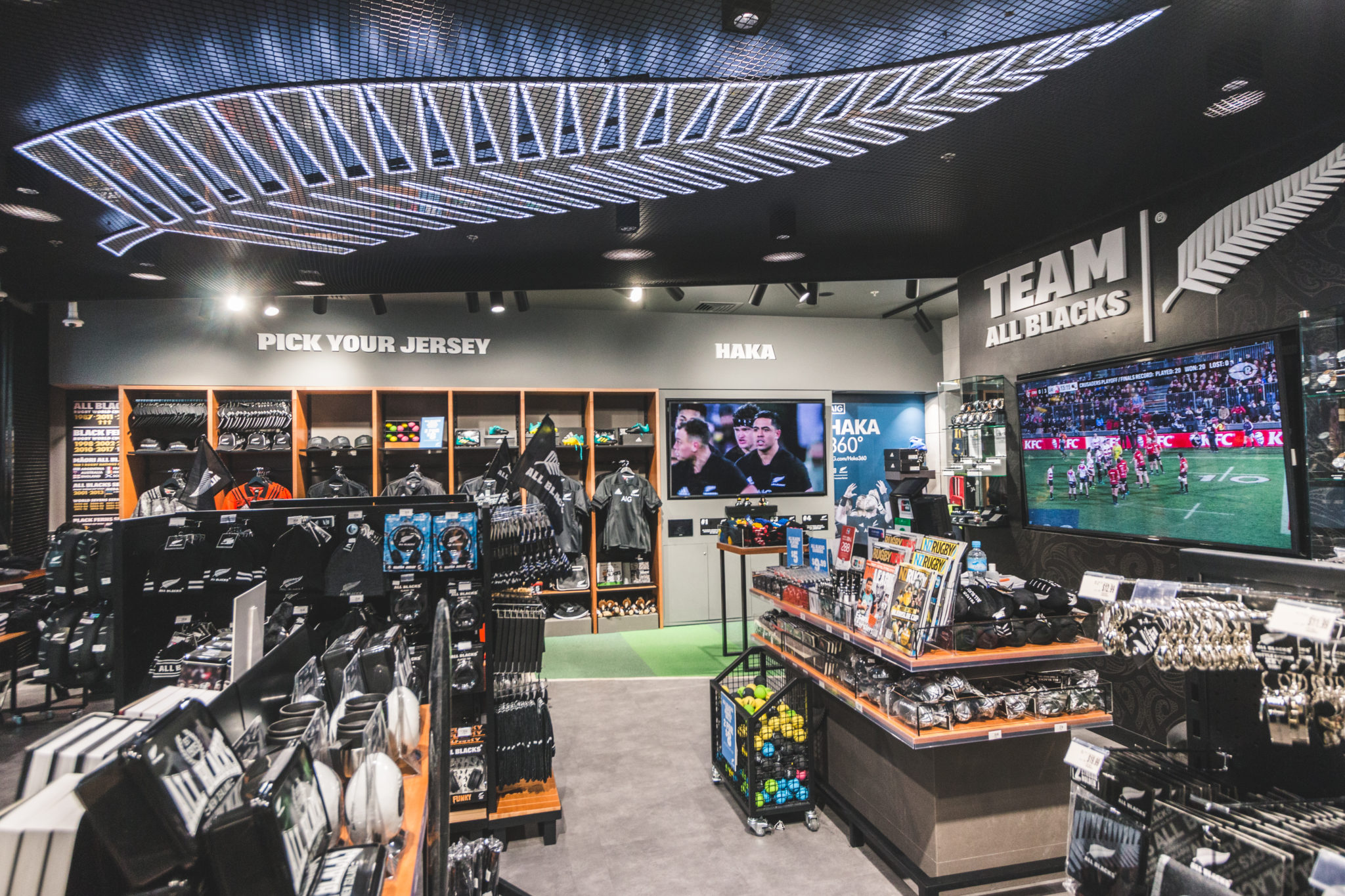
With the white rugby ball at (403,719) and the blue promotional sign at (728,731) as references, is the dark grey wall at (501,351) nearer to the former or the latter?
the blue promotional sign at (728,731)

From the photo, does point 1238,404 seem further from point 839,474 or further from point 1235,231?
point 839,474

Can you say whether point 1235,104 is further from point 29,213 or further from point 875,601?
point 29,213

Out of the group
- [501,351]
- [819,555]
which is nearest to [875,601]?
[819,555]

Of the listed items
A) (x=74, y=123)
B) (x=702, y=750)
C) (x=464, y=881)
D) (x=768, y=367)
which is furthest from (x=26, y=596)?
(x=768, y=367)

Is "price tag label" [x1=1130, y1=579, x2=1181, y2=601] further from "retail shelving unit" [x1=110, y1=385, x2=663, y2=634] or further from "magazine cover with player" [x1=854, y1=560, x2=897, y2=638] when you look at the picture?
"retail shelving unit" [x1=110, y1=385, x2=663, y2=634]

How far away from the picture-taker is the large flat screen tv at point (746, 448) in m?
7.75

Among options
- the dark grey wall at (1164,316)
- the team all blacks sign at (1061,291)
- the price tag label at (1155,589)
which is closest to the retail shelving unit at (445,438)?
the team all blacks sign at (1061,291)

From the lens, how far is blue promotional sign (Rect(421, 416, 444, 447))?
23.1 feet

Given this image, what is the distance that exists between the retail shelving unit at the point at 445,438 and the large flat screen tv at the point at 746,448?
34cm

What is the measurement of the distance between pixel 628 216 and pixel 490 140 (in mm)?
1022

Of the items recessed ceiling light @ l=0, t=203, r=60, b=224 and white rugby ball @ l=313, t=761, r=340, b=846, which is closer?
white rugby ball @ l=313, t=761, r=340, b=846

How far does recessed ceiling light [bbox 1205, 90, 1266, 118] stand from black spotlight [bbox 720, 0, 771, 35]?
204 centimetres

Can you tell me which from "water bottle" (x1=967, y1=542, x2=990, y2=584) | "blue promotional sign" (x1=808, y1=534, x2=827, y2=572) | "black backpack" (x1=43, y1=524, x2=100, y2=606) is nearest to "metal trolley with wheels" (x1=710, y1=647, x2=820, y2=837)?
"blue promotional sign" (x1=808, y1=534, x2=827, y2=572)

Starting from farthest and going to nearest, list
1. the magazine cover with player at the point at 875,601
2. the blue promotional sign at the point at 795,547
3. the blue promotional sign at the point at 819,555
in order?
1. the blue promotional sign at the point at 795,547
2. the blue promotional sign at the point at 819,555
3. the magazine cover with player at the point at 875,601
